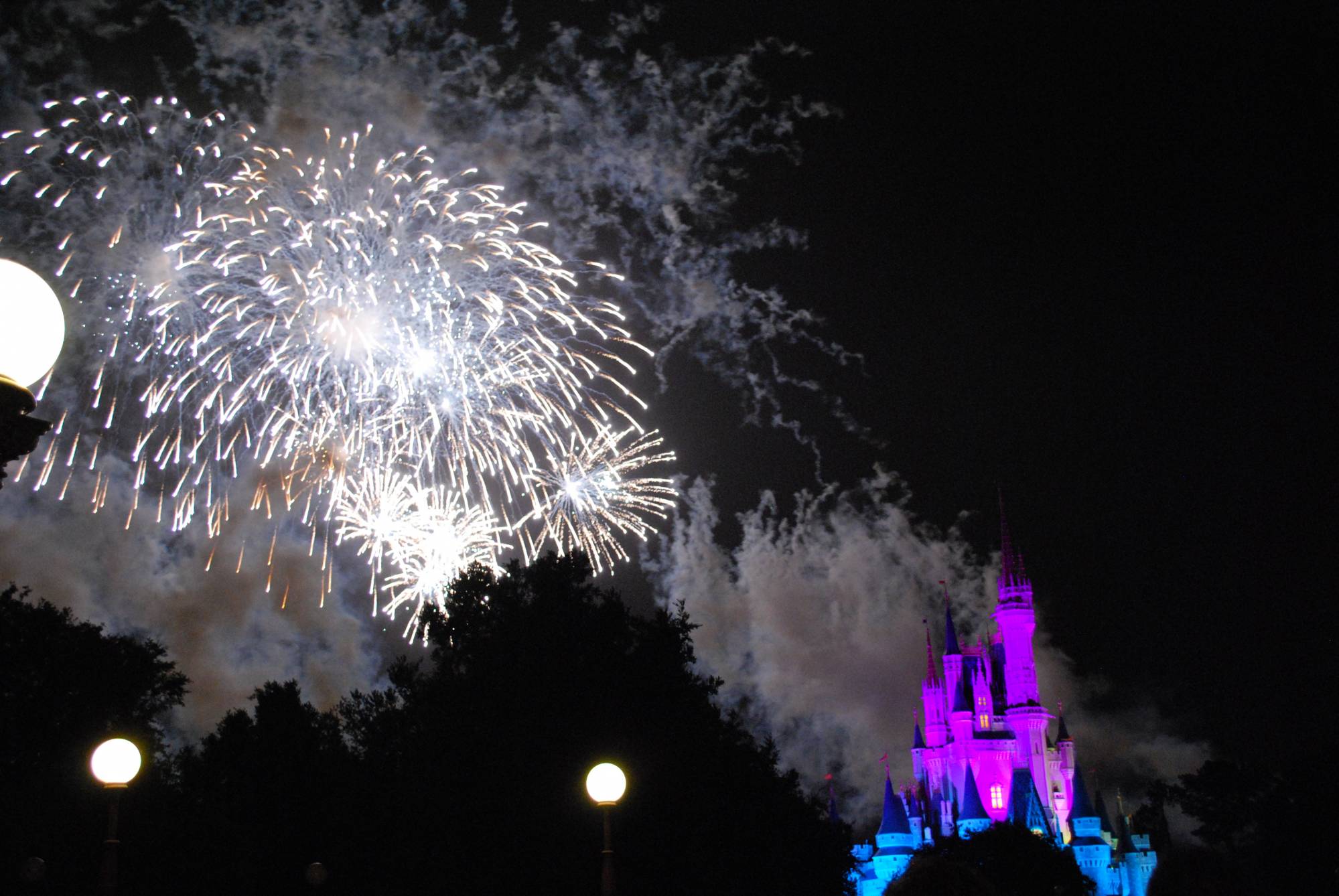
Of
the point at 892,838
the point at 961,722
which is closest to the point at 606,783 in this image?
the point at 892,838

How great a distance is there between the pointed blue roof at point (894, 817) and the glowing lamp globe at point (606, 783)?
8935 cm

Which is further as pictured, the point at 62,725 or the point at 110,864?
the point at 62,725

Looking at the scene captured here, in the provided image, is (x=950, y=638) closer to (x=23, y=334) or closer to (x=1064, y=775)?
(x=1064, y=775)

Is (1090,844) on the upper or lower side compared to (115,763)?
upper

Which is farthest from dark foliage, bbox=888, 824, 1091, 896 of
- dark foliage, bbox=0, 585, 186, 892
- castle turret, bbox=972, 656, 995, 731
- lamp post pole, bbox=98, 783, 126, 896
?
lamp post pole, bbox=98, 783, 126, 896

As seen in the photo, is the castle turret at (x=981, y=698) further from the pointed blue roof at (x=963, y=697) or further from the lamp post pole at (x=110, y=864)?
the lamp post pole at (x=110, y=864)

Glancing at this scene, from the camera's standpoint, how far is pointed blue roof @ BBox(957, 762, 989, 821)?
93.2 meters

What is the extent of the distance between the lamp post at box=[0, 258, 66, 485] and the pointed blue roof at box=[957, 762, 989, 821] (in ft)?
319

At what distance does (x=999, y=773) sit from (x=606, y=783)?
96.1 metres

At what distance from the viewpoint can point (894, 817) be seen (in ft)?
312

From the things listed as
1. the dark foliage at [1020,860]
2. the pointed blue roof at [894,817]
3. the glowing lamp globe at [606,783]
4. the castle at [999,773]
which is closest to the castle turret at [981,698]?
the castle at [999,773]

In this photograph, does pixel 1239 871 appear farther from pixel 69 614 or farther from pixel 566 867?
pixel 69 614

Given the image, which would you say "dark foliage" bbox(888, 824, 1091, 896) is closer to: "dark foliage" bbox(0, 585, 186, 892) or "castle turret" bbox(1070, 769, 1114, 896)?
"castle turret" bbox(1070, 769, 1114, 896)

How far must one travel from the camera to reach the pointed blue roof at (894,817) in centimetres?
9450
